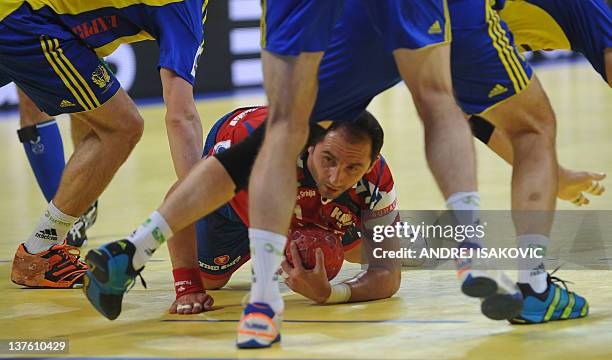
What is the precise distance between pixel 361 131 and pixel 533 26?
1207 mm

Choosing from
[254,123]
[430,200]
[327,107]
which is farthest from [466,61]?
[430,200]

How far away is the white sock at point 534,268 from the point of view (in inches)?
176

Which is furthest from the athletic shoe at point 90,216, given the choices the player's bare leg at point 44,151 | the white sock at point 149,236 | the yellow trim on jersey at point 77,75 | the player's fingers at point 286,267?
the white sock at point 149,236

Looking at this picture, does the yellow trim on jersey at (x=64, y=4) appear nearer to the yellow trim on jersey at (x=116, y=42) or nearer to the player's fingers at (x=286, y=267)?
the yellow trim on jersey at (x=116, y=42)

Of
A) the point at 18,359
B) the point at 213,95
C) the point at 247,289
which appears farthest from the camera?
the point at 213,95

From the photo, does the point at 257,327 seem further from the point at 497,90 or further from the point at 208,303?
the point at 497,90

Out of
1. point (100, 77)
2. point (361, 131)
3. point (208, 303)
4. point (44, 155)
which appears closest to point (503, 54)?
point (361, 131)

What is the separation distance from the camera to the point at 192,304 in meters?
4.88

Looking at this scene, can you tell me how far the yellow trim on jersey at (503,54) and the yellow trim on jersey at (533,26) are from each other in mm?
809

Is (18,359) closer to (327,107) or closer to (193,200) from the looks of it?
(193,200)

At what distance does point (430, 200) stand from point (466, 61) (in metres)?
3.03

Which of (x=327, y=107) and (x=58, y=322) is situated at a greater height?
(x=327, y=107)

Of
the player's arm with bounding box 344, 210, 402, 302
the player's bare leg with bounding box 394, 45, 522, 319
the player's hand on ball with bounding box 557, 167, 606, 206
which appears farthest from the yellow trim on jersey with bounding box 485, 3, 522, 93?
the player's hand on ball with bounding box 557, 167, 606, 206

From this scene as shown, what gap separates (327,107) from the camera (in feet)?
14.7
